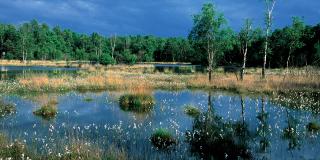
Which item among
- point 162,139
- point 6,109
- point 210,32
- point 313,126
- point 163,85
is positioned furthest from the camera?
point 210,32

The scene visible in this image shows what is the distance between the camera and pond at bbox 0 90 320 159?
44.5ft

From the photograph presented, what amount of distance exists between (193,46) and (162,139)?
53.5 meters

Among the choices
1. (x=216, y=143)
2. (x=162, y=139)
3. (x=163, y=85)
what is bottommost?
(x=162, y=139)

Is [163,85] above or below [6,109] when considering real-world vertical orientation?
above

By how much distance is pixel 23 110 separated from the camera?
2400 cm

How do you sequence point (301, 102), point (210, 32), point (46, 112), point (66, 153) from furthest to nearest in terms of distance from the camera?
point (210, 32), point (301, 102), point (46, 112), point (66, 153)

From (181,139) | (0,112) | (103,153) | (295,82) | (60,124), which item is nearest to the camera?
(103,153)

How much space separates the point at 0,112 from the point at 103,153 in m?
12.8

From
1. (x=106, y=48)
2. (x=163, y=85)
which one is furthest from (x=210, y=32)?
(x=106, y=48)

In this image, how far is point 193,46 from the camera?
221 ft

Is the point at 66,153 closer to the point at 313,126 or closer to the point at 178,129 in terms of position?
the point at 178,129

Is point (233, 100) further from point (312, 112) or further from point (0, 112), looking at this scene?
point (0, 112)

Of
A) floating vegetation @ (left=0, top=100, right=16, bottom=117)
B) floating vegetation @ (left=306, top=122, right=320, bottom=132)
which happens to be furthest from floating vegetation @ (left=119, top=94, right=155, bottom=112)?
floating vegetation @ (left=306, top=122, right=320, bottom=132)

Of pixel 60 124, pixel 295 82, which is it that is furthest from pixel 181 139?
pixel 295 82
